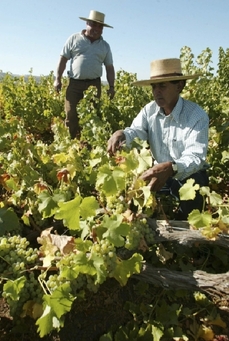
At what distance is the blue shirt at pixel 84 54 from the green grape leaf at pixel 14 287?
4.85 metres

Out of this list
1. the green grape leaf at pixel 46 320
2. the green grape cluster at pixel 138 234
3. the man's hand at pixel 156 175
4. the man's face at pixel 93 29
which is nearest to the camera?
the green grape leaf at pixel 46 320

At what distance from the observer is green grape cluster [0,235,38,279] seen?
2.09m

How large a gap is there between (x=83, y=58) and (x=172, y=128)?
3395 millimetres

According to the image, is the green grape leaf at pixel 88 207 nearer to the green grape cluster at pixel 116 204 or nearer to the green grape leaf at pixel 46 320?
the green grape cluster at pixel 116 204

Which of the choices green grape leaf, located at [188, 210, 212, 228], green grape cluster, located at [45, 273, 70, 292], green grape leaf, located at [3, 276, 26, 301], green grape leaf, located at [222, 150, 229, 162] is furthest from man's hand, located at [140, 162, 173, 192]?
green grape leaf, located at [222, 150, 229, 162]

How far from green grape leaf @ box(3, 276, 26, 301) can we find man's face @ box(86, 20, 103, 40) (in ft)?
16.6

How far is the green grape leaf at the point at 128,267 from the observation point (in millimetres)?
2033

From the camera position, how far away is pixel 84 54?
6.29 metres

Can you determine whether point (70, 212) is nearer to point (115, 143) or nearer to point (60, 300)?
point (60, 300)

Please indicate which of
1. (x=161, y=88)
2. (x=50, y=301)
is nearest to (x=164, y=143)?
(x=161, y=88)

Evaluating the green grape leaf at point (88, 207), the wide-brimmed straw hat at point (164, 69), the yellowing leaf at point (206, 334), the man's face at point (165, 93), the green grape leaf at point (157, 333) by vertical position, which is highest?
the wide-brimmed straw hat at point (164, 69)

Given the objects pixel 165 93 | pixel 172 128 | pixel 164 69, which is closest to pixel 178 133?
pixel 172 128

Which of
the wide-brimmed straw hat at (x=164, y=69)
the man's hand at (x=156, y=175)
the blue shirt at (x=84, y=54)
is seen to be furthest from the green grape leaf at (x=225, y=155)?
the blue shirt at (x=84, y=54)

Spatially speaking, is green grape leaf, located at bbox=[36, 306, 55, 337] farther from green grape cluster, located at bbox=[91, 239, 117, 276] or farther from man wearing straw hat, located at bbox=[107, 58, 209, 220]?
man wearing straw hat, located at bbox=[107, 58, 209, 220]
